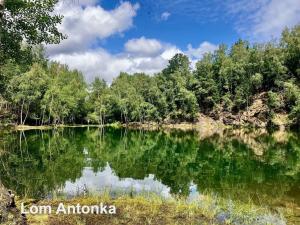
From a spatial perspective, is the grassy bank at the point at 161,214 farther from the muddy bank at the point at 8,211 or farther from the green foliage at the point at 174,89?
the green foliage at the point at 174,89

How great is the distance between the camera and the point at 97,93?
15500 cm

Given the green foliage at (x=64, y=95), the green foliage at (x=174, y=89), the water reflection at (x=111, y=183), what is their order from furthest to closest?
the green foliage at (x=64, y=95)
the green foliage at (x=174, y=89)
the water reflection at (x=111, y=183)

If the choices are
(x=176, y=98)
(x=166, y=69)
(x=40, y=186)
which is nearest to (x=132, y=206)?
(x=40, y=186)

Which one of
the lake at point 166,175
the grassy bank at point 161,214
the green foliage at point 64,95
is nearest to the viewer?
the grassy bank at point 161,214

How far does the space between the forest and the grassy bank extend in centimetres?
8645

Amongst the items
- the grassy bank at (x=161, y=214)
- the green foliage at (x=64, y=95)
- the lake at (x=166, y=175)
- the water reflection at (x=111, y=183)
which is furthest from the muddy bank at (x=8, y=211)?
the green foliage at (x=64, y=95)

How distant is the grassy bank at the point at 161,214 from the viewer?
14.1 meters

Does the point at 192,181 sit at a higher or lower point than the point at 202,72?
lower

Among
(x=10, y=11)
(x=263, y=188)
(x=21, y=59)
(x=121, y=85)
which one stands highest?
(x=121, y=85)

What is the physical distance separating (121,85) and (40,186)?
126482 mm

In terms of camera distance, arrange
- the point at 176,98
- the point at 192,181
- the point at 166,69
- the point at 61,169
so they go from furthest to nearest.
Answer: the point at 166,69
the point at 176,98
the point at 61,169
the point at 192,181

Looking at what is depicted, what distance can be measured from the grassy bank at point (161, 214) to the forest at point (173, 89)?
284ft

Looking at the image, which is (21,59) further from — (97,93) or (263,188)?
(97,93)

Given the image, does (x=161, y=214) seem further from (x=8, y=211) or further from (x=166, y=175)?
(x=166, y=175)
